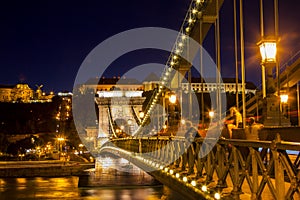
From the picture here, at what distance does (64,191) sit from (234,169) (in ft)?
73.9

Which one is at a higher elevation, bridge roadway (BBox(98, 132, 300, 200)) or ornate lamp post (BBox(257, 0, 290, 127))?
ornate lamp post (BBox(257, 0, 290, 127))

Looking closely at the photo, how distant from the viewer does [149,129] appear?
36.2 metres

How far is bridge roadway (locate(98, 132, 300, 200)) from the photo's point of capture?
3.81 metres

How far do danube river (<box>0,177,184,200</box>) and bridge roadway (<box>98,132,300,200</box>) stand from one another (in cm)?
631

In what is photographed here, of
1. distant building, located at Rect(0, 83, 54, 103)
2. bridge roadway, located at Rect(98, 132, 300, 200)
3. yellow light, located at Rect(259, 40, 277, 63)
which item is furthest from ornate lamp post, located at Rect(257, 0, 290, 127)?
distant building, located at Rect(0, 83, 54, 103)

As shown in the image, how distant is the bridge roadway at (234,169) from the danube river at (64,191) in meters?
6.31

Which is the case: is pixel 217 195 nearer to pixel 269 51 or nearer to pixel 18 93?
pixel 269 51

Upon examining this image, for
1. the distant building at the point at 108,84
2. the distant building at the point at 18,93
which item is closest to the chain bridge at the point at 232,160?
the distant building at the point at 108,84

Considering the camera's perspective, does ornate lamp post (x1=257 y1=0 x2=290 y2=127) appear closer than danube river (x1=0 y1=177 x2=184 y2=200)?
Yes

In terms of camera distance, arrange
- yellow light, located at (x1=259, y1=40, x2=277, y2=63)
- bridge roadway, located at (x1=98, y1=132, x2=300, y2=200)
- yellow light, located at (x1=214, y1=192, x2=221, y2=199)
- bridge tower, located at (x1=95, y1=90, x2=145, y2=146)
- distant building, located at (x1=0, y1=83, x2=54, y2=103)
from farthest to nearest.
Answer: distant building, located at (x1=0, y1=83, x2=54, y2=103), bridge tower, located at (x1=95, y1=90, x2=145, y2=146), yellow light, located at (x1=259, y1=40, x2=277, y2=63), yellow light, located at (x1=214, y1=192, x2=221, y2=199), bridge roadway, located at (x1=98, y1=132, x2=300, y2=200)

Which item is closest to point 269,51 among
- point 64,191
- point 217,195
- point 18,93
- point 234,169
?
point 217,195

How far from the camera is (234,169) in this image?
5.25 meters

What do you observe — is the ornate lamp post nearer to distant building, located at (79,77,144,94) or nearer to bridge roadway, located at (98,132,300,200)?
bridge roadway, located at (98,132,300,200)

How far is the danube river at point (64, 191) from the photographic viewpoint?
21.0 m
